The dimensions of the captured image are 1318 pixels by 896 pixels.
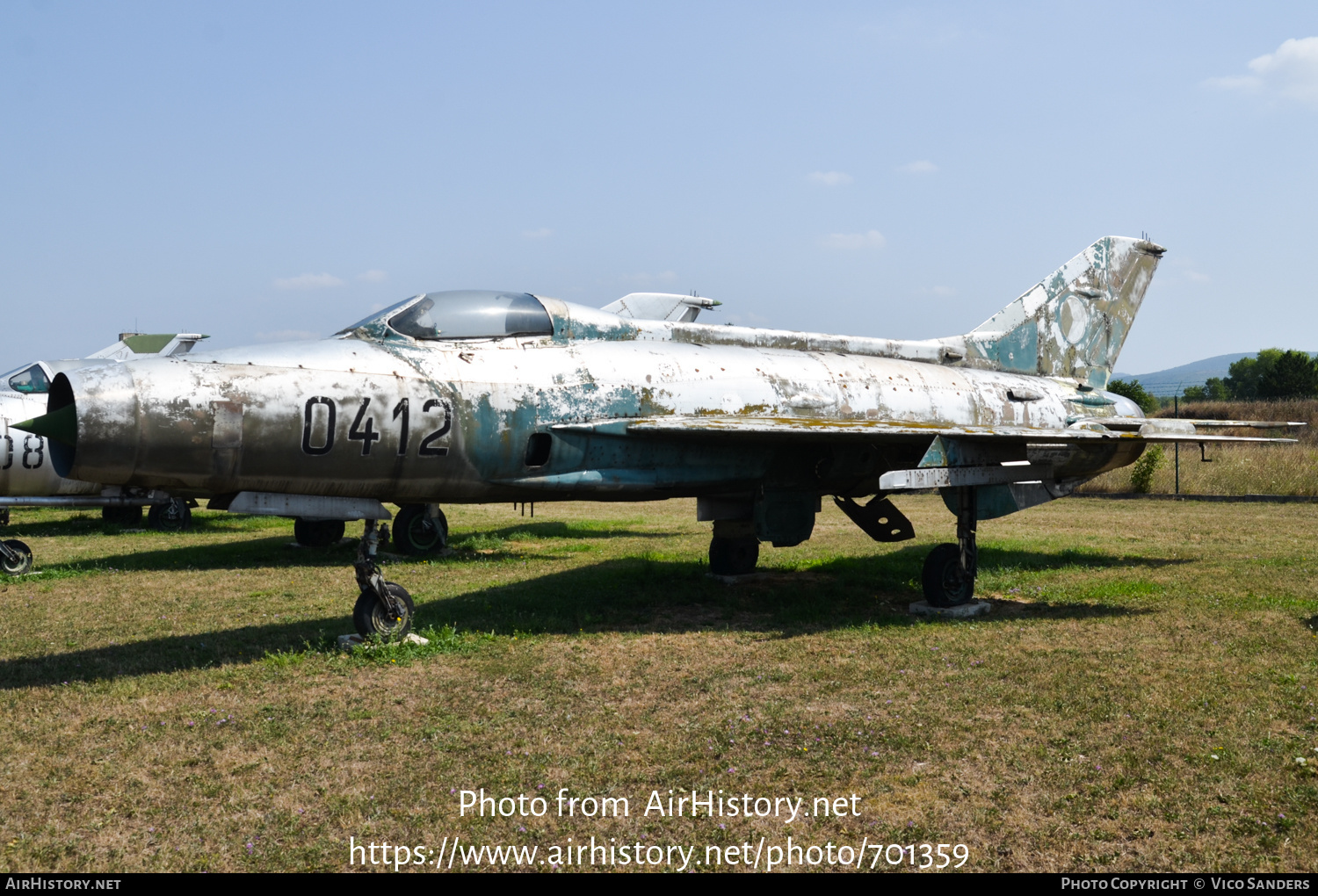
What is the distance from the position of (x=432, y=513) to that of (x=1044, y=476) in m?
9.01

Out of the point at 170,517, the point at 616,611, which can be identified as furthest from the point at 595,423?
the point at 170,517

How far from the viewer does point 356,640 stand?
7945 millimetres

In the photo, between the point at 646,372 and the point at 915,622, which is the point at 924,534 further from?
the point at 646,372

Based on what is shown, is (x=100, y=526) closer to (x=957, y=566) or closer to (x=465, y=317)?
(x=465, y=317)

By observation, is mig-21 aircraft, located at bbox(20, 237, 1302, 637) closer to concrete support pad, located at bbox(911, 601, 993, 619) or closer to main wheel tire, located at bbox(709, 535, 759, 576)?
main wheel tire, located at bbox(709, 535, 759, 576)

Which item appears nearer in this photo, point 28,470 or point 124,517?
point 28,470

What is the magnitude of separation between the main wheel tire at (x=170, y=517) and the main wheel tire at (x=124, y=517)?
0.65 m

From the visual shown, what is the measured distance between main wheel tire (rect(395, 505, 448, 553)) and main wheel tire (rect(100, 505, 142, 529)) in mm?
8490

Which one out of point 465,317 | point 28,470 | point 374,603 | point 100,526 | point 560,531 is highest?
point 465,317

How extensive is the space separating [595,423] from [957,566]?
4202 mm

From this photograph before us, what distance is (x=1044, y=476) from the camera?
10586mm

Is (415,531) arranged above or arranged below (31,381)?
below

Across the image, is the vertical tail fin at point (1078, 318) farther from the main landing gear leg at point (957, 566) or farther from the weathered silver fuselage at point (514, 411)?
the main landing gear leg at point (957, 566)

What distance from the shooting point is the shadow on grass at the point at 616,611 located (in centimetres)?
785
